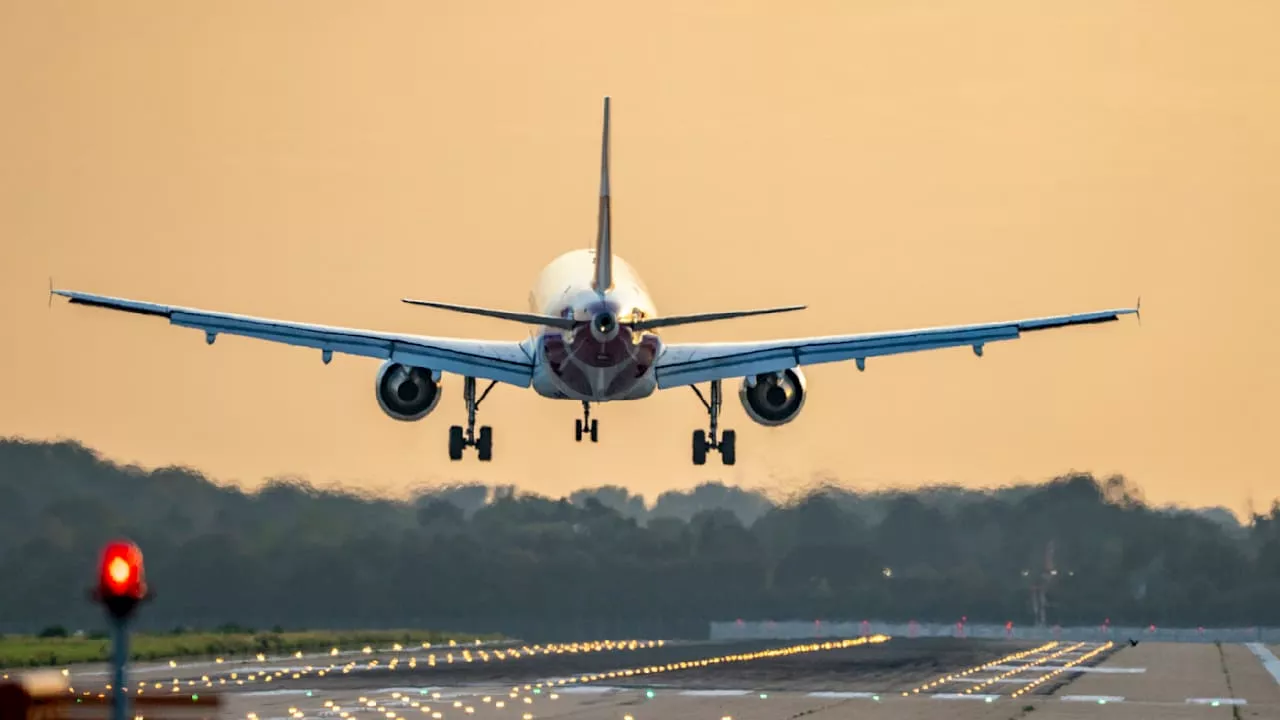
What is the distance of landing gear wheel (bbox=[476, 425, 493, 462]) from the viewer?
250 feet

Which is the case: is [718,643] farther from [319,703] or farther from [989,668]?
[319,703]

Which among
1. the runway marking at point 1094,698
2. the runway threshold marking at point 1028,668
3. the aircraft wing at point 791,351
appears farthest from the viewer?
the aircraft wing at point 791,351

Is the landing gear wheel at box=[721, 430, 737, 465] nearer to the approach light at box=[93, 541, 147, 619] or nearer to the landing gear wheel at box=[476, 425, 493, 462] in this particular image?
the landing gear wheel at box=[476, 425, 493, 462]

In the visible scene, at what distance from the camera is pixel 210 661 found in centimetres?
8081

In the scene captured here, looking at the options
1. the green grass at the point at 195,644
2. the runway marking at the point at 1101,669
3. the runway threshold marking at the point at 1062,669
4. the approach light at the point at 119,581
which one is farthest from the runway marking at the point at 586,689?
the approach light at the point at 119,581

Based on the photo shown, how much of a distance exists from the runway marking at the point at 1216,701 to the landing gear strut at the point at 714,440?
21248 mm

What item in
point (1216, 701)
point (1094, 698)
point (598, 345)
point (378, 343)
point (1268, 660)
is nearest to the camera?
point (1094, 698)

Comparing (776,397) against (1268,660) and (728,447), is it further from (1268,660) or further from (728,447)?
(1268,660)

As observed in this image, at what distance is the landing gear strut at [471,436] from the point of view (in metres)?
76.4

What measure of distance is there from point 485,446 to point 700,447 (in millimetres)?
8115

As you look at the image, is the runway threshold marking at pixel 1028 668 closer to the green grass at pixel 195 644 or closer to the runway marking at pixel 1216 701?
the runway marking at pixel 1216 701

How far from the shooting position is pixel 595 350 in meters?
68.1

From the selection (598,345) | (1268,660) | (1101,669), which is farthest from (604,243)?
(1268,660)

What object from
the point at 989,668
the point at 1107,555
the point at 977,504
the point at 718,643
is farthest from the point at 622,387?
the point at 1107,555
